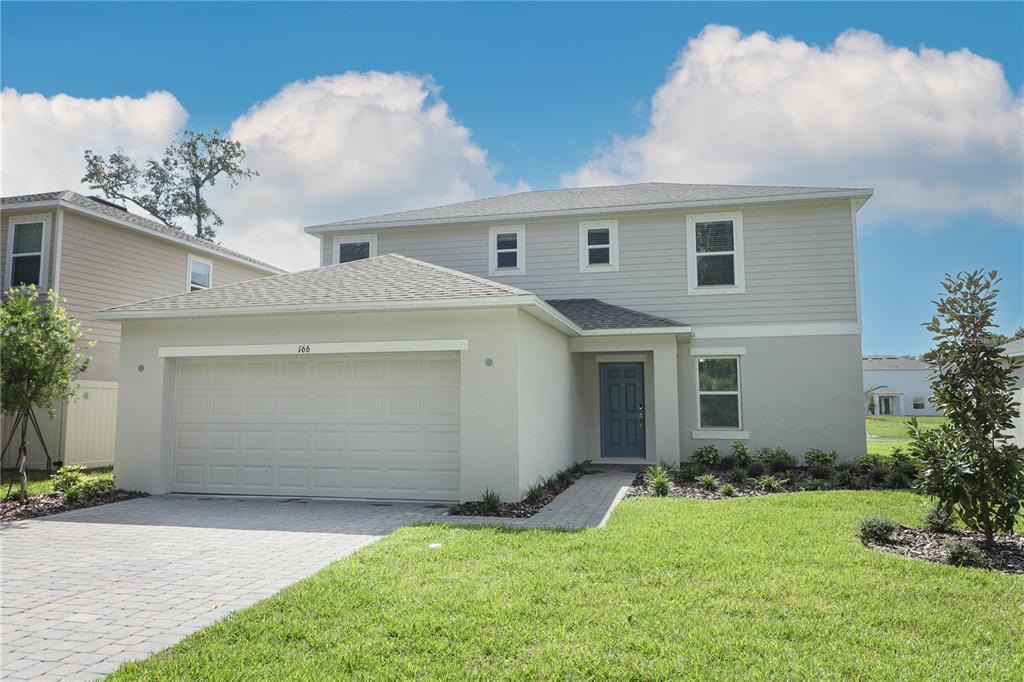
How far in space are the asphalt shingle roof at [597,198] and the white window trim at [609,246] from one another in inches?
16.5

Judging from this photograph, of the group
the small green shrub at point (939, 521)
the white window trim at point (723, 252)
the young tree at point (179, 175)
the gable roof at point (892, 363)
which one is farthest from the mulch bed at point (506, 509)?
the gable roof at point (892, 363)

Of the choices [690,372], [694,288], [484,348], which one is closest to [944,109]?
[694,288]

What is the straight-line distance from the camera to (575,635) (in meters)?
4.43

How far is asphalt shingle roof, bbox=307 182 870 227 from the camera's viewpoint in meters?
14.9

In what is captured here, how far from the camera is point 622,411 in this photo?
50.5ft

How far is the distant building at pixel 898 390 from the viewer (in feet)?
179

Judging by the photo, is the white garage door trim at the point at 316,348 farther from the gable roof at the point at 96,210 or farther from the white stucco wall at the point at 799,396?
the white stucco wall at the point at 799,396

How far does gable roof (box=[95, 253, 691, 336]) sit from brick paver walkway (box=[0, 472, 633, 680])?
117 inches

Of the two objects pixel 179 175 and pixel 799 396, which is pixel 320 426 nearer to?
pixel 799 396

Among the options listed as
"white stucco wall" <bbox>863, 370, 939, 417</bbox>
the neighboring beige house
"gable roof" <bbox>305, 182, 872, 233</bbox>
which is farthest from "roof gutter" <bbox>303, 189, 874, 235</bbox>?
"white stucco wall" <bbox>863, 370, 939, 417</bbox>

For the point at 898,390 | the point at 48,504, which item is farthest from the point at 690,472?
the point at 898,390

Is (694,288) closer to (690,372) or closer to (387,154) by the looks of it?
(690,372)

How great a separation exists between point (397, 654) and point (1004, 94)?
16.1 metres

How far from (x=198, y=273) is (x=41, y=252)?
4.39 meters
